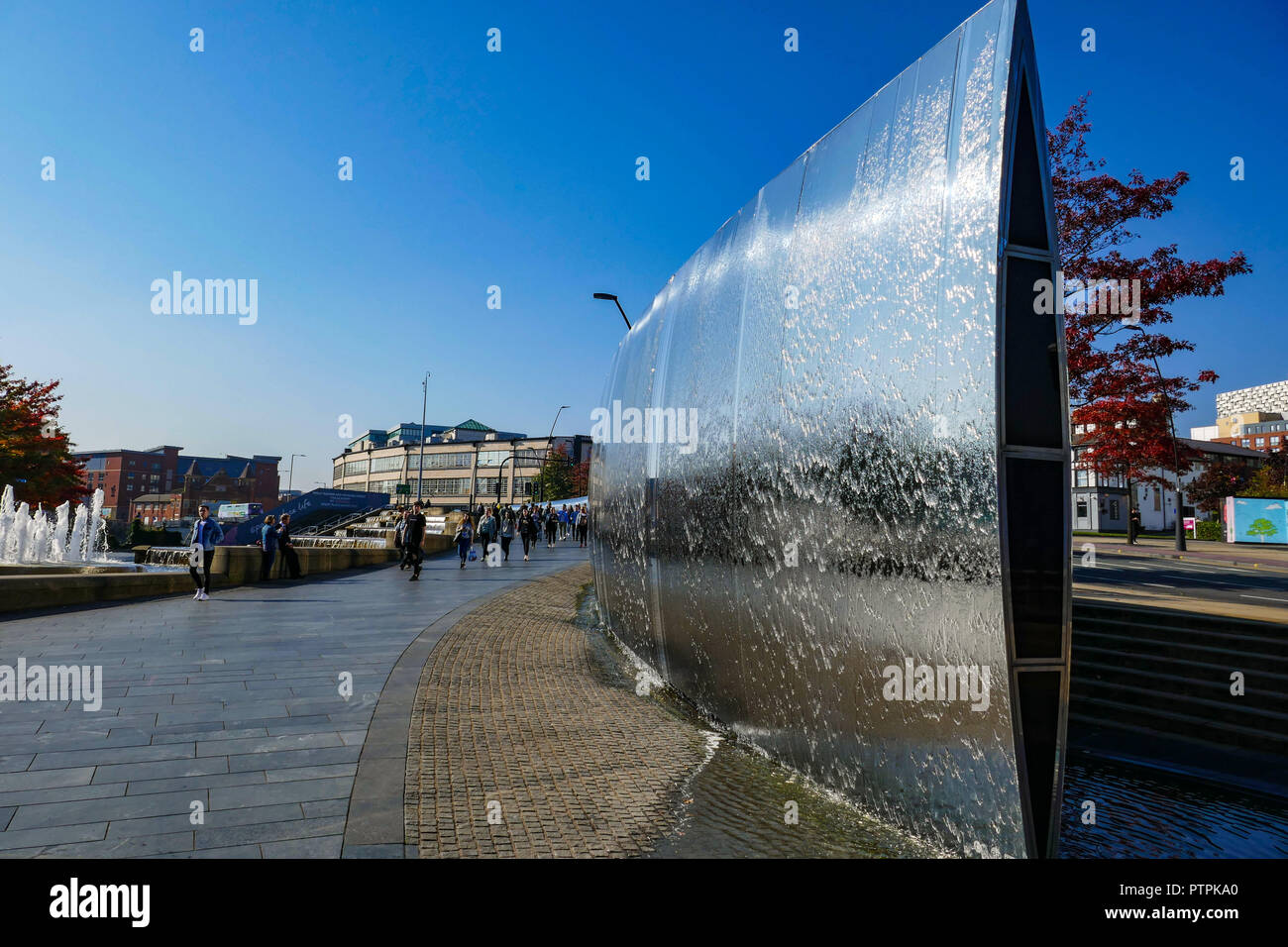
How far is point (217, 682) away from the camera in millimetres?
6703

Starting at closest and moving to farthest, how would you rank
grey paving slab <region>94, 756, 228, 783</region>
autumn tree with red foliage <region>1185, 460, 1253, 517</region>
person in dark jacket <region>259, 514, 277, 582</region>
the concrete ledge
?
grey paving slab <region>94, 756, 228, 783</region> → the concrete ledge → person in dark jacket <region>259, 514, 277, 582</region> → autumn tree with red foliage <region>1185, 460, 1253, 517</region>

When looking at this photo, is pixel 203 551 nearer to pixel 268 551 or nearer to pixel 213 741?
pixel 268 551

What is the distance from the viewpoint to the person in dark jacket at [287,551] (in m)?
16.6

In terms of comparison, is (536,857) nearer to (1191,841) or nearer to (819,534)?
→ (819,534)

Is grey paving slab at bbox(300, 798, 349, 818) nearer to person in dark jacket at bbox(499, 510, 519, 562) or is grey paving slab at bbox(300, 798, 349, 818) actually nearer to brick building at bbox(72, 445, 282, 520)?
person in dark jacket at bbox(499, 510, 519, 562)

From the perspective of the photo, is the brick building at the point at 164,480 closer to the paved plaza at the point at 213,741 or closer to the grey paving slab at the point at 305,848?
the paved plaza at the point at 213,741

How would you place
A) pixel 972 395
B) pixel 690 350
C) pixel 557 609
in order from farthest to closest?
1. pixel 557 609
2. pixel 690 350
3. pixel 972 395

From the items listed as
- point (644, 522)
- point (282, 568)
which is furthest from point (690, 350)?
point (282, 568)

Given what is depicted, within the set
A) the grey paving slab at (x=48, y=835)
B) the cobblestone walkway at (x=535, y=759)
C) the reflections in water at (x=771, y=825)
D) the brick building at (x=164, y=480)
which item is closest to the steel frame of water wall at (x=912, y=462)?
the reflections in water at (x=771, y=825)

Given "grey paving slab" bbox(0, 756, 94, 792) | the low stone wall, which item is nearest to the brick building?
the low stone wall

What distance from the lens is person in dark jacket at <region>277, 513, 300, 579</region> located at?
54.3 ft

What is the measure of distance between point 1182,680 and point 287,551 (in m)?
17.1

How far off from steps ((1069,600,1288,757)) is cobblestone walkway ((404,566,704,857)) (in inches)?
145
